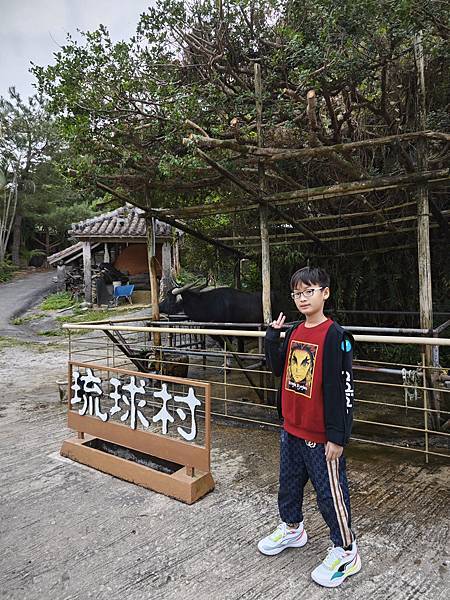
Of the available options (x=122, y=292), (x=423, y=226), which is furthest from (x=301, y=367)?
(x=122, y=292)

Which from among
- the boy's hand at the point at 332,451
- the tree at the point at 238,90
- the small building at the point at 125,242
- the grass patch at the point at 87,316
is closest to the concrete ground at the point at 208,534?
the boy's hand at the point at 332,451

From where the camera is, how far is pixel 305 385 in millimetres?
1916

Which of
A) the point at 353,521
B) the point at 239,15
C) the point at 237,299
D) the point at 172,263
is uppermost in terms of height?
the point at 239,15

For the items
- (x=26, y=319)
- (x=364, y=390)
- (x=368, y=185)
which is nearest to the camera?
(x=368, y=185)

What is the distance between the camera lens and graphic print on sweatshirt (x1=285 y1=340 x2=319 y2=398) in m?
1.90

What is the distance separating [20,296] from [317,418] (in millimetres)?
17589

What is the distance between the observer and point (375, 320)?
7113 millimetres

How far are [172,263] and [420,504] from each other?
41.2ft

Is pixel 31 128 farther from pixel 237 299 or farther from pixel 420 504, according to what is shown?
pixel 420 504

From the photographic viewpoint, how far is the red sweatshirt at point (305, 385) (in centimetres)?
187

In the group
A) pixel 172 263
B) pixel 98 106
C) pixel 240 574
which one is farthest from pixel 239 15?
→ pixel 172 263

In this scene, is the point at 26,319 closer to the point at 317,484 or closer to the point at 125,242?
the point at 125,242

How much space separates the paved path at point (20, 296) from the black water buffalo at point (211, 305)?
19.9 feet

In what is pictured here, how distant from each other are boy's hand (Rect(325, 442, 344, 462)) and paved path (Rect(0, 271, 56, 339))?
10444 millimetres
